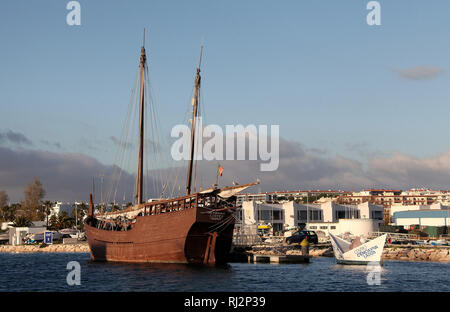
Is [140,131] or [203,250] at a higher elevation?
[140,131]

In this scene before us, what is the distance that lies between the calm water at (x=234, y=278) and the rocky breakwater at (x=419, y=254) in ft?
23.7

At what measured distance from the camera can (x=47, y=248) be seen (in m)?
110

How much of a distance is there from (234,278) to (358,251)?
48.7 ft

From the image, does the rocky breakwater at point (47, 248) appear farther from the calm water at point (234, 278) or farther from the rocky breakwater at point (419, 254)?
the rocky breakwater at point (419, 254)

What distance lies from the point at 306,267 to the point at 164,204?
1603 cm

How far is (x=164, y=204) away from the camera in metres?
53.1

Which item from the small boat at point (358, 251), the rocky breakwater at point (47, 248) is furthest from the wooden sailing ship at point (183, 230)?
the rocky breakwater at point (47, 248)

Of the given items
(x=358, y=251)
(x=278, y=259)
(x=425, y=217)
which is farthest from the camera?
(x=425, y=217)

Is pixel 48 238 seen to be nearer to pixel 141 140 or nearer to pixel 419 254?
pixel 141 140

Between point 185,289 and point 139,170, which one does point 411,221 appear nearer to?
point 139,170

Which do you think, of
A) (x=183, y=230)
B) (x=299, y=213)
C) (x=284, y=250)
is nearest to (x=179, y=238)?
(x=183, y=230)

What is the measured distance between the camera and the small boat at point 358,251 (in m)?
48.1

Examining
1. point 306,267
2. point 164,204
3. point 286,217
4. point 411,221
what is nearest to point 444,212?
point 411,221
